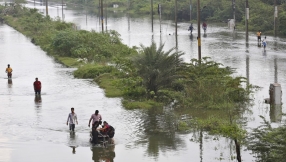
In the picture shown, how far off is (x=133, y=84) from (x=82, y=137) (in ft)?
26.6

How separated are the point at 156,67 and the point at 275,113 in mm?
6222

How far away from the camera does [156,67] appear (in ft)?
90.8

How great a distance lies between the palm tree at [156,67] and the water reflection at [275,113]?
4.99 meters

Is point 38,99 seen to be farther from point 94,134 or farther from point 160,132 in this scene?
point 94,134

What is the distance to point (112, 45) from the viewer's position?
150 ft

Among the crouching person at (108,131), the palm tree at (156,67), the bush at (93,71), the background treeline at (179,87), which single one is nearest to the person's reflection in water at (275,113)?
the background treeline at (179,87)

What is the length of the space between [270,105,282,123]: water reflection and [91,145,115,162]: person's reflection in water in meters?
6.82

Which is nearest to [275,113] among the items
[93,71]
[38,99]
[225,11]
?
[38,99]

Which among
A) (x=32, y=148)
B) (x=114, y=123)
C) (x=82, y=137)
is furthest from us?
(x=114, y=123)

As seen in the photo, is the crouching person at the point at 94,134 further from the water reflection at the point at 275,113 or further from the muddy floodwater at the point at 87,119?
the water reflection at the point at 275,113

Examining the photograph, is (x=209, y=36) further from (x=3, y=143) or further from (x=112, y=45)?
(x=3, y=143)

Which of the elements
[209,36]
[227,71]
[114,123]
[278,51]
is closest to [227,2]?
[209,36]

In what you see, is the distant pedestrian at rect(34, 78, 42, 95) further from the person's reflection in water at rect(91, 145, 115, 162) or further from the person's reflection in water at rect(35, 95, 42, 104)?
the person's reflection in water at rect(91, 145, 115, 162)

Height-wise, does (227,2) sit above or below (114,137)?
above
